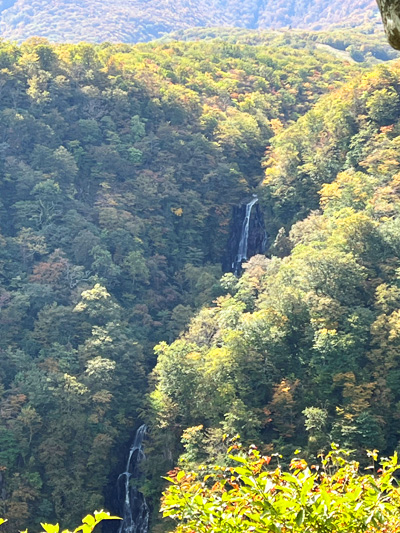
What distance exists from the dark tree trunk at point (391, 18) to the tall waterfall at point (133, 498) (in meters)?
22.8

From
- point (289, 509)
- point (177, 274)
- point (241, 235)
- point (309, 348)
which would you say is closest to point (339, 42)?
point (241, 235)

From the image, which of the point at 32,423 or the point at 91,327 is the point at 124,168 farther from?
the point at 32,423

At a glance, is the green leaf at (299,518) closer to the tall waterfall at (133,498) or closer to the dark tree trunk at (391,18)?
the dark tree trunk at (391,18)

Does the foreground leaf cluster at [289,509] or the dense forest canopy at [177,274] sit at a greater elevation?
the foreground leaf cluster at [289,509]

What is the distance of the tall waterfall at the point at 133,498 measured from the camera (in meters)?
23.7

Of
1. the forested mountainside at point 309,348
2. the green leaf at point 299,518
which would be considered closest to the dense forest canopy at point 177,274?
the forested mountainside at point 309,348

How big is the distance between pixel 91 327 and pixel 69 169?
1154 cm

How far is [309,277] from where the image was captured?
25062 mm

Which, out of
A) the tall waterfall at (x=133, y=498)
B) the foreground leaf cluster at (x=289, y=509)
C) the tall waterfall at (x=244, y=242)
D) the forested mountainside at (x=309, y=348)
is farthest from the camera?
the tall waterfall at (x=244, y=242)

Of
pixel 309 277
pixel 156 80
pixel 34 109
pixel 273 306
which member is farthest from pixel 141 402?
pixel 156 80

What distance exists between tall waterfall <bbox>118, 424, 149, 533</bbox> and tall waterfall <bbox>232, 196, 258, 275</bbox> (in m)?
13.7

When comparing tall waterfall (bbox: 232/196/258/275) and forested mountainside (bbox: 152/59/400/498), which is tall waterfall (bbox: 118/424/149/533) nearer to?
forested mountainside (bbox: 152/59/400/498)

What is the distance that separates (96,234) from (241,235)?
9.22 metres

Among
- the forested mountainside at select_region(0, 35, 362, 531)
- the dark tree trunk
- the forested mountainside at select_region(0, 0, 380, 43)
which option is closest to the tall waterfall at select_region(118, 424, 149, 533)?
the forested mountainside at select_region(0, 35, 362, 531)
